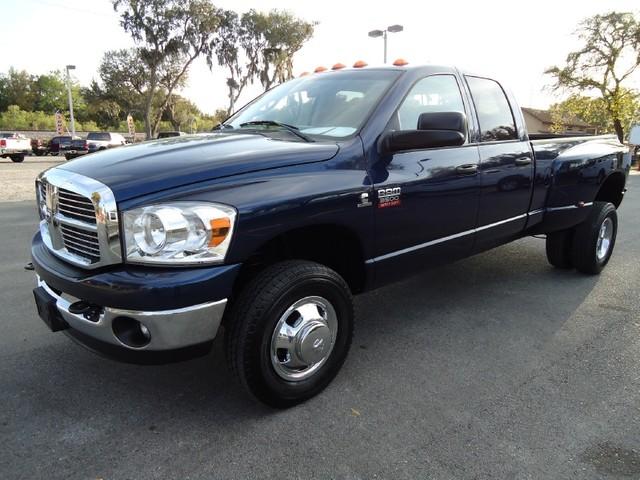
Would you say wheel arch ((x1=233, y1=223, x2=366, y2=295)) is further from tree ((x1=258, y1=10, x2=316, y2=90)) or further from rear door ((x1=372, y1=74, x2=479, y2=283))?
tree ((x1=258, y1=10, x2=316, y2=90))

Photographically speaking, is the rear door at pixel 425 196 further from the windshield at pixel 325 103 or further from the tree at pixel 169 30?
the tree at pixel 169 30

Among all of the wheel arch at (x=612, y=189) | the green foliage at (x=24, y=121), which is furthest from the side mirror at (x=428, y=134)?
the green foliage at (x=24, y=121)

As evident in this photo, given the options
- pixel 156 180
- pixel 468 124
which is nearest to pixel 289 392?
pixel 156 180

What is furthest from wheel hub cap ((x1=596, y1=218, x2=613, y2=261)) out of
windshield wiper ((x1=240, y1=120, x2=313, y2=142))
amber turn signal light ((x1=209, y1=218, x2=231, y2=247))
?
amber turn signal light ((x1=209, y1=218, x2=231, y2=247))

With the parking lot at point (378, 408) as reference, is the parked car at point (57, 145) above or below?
above

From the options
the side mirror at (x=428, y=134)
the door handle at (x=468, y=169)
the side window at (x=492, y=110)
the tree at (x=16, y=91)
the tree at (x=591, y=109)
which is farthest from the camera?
the tree at (x=16, y=91)

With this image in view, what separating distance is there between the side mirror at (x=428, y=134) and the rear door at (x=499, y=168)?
2.48 feet

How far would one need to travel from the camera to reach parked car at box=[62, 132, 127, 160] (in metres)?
26.2

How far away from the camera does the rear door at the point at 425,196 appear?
288 cm

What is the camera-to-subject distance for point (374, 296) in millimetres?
4387

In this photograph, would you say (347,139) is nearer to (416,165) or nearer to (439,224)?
(416,165)

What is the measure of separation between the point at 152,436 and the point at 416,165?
2.06 meters

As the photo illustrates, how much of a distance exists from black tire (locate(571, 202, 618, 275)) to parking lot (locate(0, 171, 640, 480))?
0.87 m

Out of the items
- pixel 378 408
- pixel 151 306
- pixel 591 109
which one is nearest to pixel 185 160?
pixel 151 306
